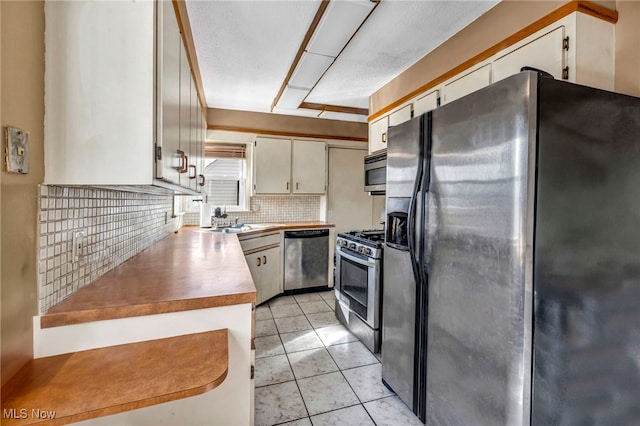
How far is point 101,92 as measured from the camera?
97cm

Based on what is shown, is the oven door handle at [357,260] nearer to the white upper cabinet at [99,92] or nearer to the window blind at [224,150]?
the white upper cabinet at [99,92]

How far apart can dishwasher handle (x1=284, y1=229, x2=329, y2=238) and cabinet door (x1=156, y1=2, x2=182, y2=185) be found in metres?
2.48

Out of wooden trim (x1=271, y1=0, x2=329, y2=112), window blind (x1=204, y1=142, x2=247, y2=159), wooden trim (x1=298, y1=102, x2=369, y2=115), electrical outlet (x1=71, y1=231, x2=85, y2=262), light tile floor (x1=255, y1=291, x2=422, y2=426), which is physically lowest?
light tile floor (x1=255, y1=291, x2=422, y2=426)

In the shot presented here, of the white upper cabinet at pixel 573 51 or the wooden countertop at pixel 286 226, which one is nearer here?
the white upper cabinet at pixel 573 51

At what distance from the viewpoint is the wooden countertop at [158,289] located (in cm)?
97

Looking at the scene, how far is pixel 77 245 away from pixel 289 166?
10.1ft

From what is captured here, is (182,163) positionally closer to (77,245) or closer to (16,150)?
(77,245)

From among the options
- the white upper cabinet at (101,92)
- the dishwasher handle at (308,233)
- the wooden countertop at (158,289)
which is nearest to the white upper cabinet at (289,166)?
the dishwasher handle at (308,233)

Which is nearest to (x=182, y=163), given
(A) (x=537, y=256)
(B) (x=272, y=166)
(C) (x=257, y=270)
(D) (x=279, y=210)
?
(A) (x=537, y=256)

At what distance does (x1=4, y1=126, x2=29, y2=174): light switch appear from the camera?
0.79 m

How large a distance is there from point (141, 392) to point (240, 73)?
2.75 meters

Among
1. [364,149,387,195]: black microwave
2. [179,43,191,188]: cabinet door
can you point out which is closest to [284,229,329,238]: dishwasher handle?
[364,149,387,195]: black microwave

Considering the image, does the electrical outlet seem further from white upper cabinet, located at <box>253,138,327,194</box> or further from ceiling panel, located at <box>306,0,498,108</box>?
white upper cabinet, located at <box>253,138,327,194</box>

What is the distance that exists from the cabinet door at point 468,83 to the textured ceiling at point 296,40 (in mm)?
363
